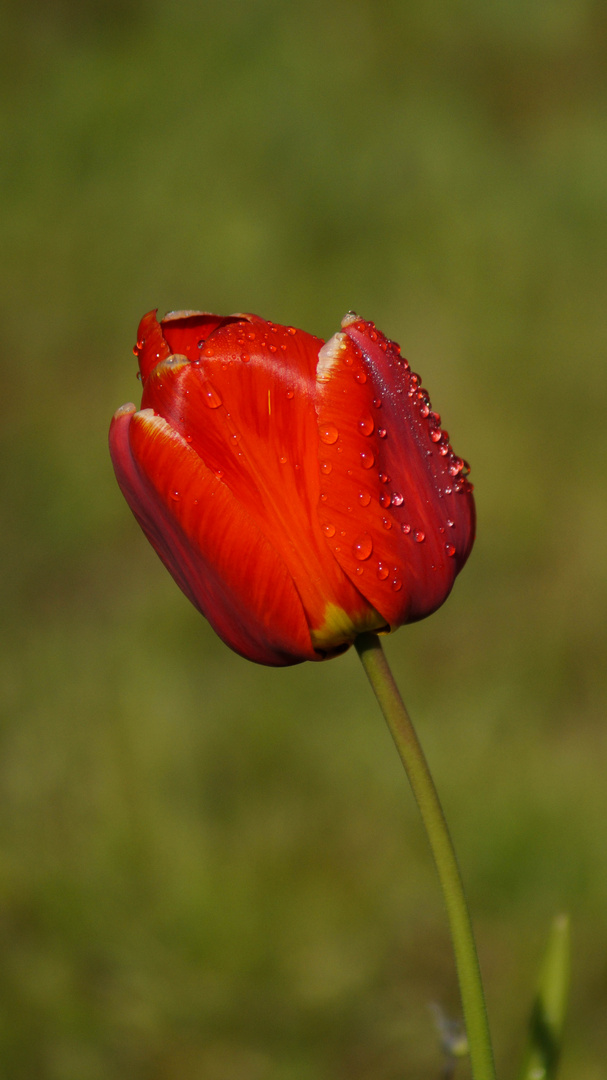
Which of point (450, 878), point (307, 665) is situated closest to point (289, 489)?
point (450, 878)

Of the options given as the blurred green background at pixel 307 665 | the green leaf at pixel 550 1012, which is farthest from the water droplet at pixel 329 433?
the blurred green background at pixel 307 665

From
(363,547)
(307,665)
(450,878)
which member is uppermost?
(363,547)

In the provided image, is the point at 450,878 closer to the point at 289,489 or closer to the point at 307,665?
the point at 289,489

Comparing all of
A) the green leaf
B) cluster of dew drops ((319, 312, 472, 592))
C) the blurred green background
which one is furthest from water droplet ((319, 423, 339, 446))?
the blurred green background

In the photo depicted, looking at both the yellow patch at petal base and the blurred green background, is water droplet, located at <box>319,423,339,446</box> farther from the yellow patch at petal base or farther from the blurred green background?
the blurred green background

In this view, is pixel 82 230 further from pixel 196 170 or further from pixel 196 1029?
pixel 196 1029

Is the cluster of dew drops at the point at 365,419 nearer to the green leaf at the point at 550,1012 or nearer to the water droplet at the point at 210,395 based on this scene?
the water droplet at the point at 210,395

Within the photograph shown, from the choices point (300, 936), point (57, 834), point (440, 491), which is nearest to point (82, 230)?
point (57, 834)
